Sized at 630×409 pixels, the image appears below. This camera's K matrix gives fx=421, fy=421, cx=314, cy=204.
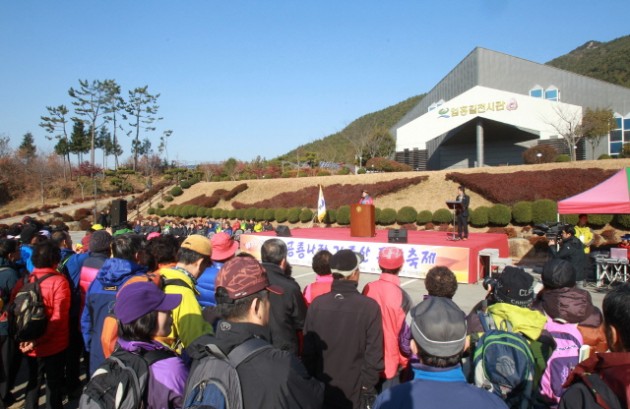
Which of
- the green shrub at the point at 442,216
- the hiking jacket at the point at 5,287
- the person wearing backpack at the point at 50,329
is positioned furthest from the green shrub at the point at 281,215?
the person wearing backpack at the point at 50,329

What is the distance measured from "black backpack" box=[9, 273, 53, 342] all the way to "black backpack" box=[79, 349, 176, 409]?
2.29 metres

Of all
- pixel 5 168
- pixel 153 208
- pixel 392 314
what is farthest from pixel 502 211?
pixel 5 168

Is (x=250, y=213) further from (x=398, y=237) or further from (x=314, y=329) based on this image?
(x=314, y=329)

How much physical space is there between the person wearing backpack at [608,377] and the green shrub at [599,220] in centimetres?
1773

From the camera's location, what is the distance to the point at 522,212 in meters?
18.5

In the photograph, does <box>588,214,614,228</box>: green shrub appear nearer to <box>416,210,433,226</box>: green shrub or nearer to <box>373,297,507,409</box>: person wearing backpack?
<box>416,210,433,226</box>: green shrub

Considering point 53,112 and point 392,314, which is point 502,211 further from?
point 53,112

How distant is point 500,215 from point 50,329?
18756mm

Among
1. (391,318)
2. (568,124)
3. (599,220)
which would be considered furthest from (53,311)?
(568,124)

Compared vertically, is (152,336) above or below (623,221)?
above

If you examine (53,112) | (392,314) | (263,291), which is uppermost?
(53,112)

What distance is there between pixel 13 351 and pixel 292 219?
22942 millimetres

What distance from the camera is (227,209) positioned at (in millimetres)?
33094

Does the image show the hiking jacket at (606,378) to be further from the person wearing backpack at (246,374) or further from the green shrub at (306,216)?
the green shrub at (306,216)
